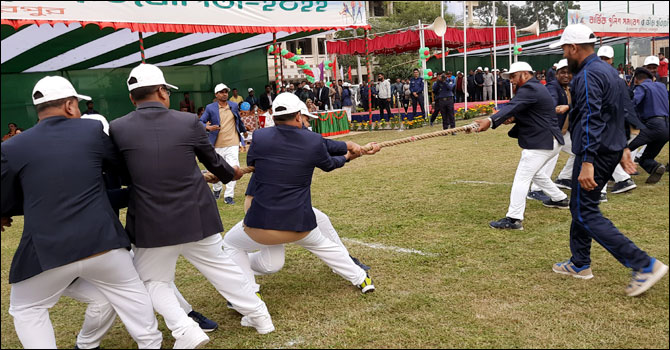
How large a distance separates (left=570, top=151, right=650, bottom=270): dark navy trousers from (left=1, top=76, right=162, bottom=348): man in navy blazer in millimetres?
3327

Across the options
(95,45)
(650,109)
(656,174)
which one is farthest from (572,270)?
(95,45)

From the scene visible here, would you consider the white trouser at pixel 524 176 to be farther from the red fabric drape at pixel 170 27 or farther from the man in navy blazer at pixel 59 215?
the red fabric drape at pixel 170 27

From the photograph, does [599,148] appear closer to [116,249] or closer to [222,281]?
[222,281]

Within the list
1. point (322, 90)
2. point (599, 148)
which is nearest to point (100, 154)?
point (599, 148)

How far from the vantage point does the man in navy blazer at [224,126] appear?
866 cm

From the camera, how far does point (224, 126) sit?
347 inches

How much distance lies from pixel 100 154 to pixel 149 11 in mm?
9271

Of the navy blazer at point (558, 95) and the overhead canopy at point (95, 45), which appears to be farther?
the overhead canopy at point (95, 45)

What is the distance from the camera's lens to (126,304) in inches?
131

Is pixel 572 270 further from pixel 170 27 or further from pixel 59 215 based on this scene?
pixel 170 27

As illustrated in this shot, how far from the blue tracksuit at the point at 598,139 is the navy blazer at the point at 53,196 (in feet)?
11.3

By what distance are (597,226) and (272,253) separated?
2.52m

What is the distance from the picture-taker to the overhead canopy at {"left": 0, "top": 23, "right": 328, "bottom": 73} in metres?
12.5

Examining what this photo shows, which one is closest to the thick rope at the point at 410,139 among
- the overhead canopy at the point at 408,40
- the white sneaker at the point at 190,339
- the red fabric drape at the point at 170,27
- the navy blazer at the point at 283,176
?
the navy blazer at the point at 283,176
